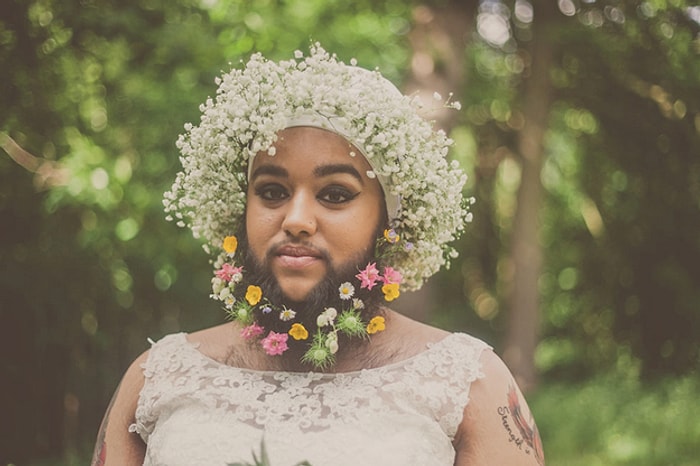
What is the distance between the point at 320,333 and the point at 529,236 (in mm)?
5394

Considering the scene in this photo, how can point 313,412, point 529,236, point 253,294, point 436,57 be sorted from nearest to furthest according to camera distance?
point 313,412, point 253,294, point 436,57, point 529,236

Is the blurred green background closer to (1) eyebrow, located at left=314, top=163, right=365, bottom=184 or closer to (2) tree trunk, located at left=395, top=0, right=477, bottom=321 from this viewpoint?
(2) tree trunk, located at left=395, top=0, right=477, bottom=321

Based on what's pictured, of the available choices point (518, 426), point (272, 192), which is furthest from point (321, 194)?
point (518, 426)

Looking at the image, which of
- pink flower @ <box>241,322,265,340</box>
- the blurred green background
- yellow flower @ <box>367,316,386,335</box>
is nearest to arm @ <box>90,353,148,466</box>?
pink flower @ <box>241,322,265,340</box>

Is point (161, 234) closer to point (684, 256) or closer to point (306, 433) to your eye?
point (306, 433)

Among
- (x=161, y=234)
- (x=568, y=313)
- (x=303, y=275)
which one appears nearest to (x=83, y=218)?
(x=161, y=234)

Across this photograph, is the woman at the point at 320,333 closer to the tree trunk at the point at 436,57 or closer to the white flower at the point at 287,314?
the white flower at the point at 287,314

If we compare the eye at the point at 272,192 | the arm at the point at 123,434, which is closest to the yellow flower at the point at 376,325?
the eye at the point at 272,192

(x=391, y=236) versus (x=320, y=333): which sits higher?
(x=391, y=236)

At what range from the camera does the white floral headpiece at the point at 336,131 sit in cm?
222

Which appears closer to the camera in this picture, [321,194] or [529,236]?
[321,194]

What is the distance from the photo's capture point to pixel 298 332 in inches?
86.9

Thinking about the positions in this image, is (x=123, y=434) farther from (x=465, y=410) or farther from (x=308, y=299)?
(x=465, y=410)

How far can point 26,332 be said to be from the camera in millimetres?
5188
